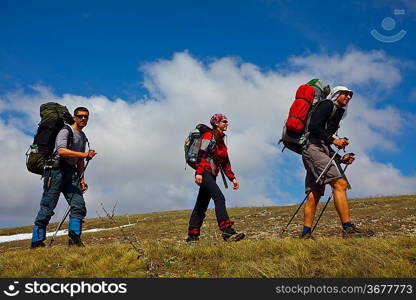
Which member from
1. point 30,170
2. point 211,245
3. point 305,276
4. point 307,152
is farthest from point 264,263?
point 30,170

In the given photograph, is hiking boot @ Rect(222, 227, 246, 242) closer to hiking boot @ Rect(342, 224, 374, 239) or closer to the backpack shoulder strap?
hiking boot @ Rect(342, 224, 374, 239)

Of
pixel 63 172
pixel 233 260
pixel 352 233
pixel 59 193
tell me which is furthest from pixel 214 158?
pixel 59 193

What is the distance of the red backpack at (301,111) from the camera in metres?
8.35

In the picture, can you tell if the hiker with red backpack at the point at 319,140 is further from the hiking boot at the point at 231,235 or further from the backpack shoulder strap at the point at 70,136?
the backpack shoulder strap at the point at 70,136

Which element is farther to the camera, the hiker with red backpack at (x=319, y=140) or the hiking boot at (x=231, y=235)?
the hiking boot at (x=231, y=235)

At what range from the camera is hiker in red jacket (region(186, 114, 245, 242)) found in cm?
Answer: 883

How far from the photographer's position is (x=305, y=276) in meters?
5.47

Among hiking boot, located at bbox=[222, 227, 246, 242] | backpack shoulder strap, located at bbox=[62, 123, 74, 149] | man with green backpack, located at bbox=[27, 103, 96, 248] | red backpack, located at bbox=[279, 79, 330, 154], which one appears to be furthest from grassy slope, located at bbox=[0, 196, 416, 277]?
backpack shoulder strap, located at bbox=[62, 123, 74, 149]

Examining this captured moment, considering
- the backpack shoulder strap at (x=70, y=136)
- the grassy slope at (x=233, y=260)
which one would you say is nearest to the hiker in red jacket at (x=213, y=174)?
the grassy slope at (x=233, y=260)

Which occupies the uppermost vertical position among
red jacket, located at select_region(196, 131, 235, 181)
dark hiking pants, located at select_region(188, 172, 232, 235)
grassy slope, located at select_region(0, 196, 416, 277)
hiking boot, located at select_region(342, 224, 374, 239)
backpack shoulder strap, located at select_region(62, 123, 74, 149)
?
backpack shoulder strap, located at select_region(62, 123, 74, 149)

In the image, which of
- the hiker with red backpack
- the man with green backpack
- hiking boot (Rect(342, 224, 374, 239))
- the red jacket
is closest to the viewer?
hiking boot (Rect(342, 224, 374, 239))

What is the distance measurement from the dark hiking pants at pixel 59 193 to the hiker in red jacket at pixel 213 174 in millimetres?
2880

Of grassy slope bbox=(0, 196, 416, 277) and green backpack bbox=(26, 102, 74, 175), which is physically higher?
green backpack bbox=(26, 102, 74, 175)

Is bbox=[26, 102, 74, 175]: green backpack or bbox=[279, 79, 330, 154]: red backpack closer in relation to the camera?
bbox=[279, 79, 330, 154]: red backpack
